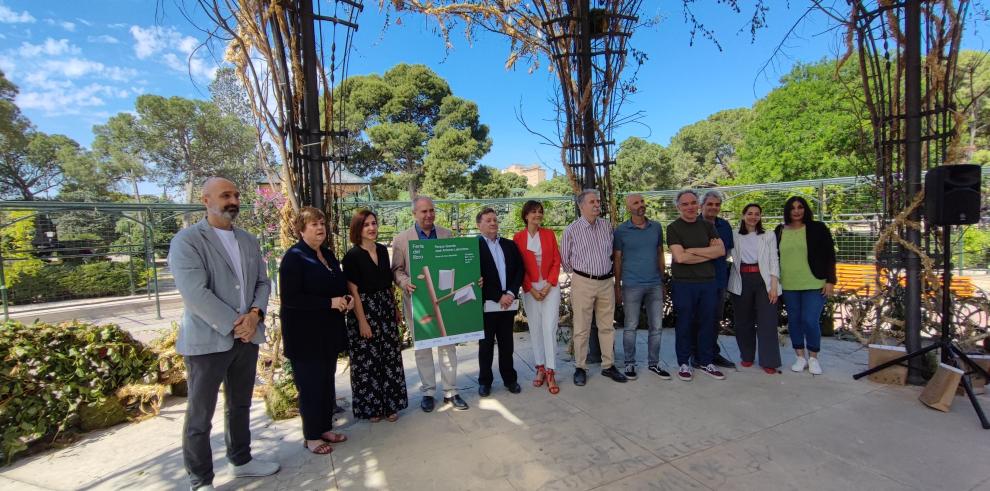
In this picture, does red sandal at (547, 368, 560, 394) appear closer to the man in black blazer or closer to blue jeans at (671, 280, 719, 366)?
the man in black blazer

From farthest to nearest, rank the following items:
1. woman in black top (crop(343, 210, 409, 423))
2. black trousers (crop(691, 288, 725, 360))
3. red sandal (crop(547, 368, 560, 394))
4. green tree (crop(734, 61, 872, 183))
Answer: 1. green tree (crop(734, 61, 872, 183))
2. black trousers (crop(691, 288, 725, 360))
3. red sandal (crop(547, 368, 560, 394))
4. woman in black top (crop(343, 210, 409, 423))

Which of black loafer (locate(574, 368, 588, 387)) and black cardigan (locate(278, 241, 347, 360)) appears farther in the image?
black loafer (locate(574, 368, 588, 387))

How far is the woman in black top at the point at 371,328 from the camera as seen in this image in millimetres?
2973

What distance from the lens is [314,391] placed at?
2.72 meters

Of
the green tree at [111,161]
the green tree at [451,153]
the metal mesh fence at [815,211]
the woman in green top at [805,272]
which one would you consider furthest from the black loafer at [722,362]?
the green tree at [111,161]

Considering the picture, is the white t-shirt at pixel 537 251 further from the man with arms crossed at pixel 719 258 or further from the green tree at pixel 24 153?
the green tree at pixel 24 153

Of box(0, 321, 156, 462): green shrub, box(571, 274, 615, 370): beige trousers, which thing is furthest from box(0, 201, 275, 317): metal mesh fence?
box(571, 274, 615, 370): beige trousers

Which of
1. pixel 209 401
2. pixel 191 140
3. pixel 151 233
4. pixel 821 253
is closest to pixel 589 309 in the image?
pixel 821 253

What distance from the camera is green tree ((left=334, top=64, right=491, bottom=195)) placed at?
26469mm

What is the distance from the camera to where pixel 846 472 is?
92.6 inches

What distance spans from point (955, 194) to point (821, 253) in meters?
0.89

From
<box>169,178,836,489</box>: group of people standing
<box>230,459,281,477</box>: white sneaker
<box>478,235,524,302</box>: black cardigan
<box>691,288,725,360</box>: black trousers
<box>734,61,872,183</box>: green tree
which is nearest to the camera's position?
<box>169,178,836,489</box>: group of people standing

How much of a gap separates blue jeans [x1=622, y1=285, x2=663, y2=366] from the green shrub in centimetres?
402

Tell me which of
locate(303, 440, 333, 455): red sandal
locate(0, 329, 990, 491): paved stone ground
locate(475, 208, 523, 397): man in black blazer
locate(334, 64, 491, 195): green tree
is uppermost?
locate(334, 64, 491, 195): green tree
